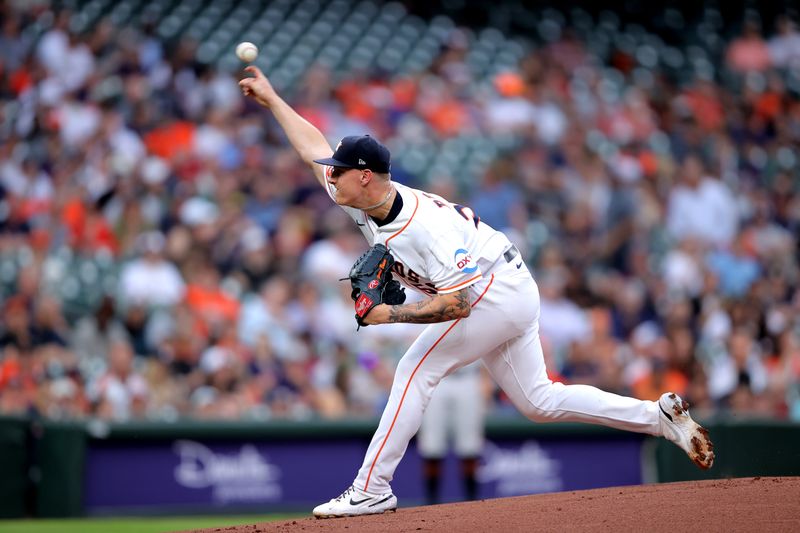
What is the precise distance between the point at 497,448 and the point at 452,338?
455cm

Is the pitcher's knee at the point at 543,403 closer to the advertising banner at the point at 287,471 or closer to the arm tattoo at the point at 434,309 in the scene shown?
the arm tattoo at the point at 434,309

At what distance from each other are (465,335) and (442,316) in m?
0.26

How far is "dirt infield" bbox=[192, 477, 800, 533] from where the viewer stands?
450 cm

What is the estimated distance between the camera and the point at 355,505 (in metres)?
5.10

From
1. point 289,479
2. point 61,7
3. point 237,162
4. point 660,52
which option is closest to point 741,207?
point 660,52

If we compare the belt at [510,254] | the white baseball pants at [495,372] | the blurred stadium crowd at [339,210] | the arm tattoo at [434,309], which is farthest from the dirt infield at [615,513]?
the blurred stadium crowd at [339,210]

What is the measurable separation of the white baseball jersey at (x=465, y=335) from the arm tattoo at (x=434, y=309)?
0.05 metres

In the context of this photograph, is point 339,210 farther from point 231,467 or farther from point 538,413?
point 538,413

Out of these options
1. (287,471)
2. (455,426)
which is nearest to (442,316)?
(455,426)

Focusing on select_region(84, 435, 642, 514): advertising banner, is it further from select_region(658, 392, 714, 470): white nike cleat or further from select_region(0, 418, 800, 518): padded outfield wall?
select_region(658, 392, 714, 470): white nike cleat

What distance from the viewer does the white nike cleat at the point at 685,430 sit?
17.2 ft

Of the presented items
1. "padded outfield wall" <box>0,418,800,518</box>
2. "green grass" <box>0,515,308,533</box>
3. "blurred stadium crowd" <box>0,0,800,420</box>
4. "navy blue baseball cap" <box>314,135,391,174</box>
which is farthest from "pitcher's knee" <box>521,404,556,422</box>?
"blurred stadium crowd" <box>0,0,800,420</box>

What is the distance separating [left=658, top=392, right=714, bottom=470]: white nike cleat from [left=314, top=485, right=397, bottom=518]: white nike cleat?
4.39 ft

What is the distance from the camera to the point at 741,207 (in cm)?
1296
